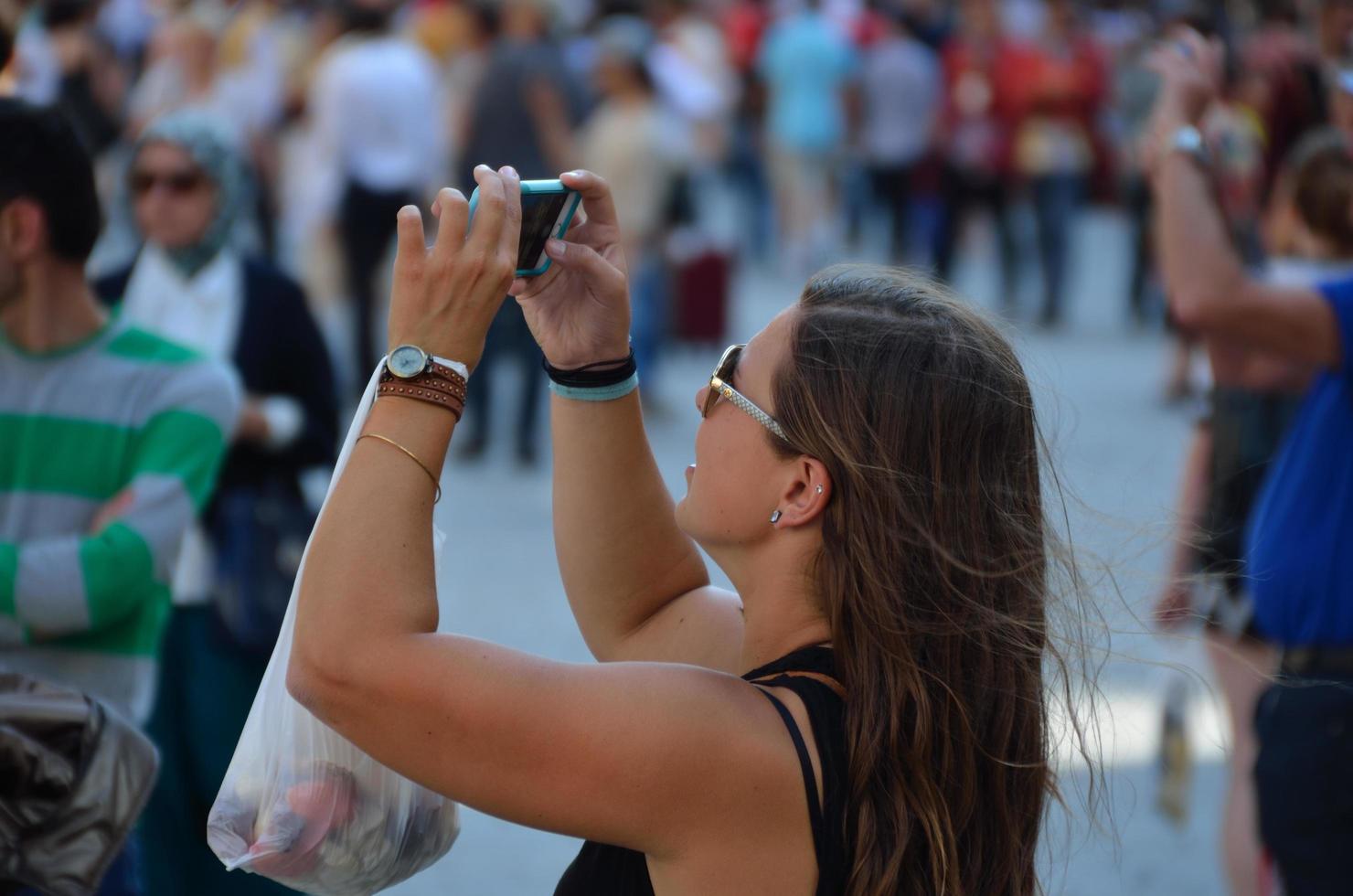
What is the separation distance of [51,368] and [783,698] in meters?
1.45

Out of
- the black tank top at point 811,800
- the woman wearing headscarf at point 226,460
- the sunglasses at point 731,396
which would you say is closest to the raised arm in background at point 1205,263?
the sunglasses at point 731,396

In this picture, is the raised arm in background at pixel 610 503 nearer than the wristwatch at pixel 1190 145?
Yes

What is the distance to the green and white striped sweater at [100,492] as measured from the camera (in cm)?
243

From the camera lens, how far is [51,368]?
2.56m

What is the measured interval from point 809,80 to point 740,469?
1149 cm

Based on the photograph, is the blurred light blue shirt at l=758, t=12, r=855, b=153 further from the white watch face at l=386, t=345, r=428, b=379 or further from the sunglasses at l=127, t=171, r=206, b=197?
the white watch face at l=386, t=345, r=428, b=379

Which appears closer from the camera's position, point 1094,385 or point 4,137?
point 4,137

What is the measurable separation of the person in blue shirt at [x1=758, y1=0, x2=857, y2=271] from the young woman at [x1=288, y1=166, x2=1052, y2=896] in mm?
11264

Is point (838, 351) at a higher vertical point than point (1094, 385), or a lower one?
higher

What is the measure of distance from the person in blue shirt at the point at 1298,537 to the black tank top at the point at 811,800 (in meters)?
1.33

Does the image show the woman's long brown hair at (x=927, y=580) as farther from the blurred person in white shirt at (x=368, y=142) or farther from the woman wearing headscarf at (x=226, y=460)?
the blurred person in white shirt at (x=368, y=142)

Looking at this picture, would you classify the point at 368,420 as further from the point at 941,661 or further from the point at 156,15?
the point at 156,15

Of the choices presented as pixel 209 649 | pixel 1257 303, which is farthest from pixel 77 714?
pixel 1257 303

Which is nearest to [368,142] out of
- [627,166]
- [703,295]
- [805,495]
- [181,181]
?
[627,166]
